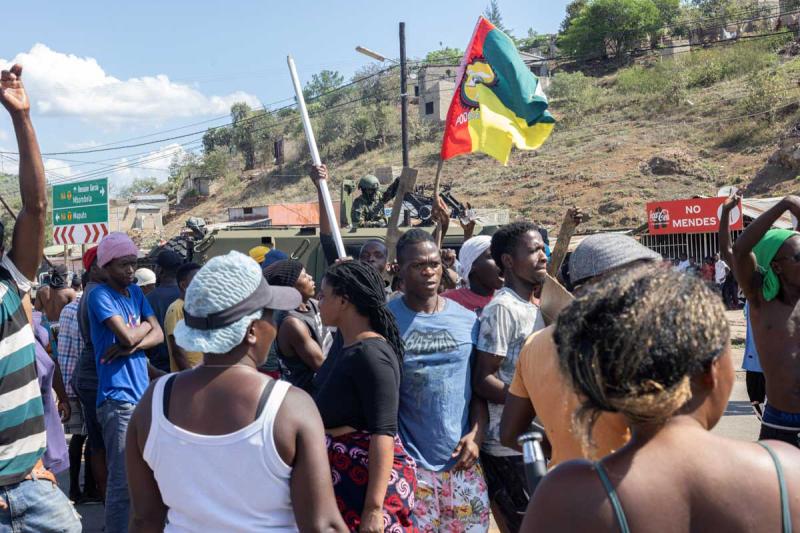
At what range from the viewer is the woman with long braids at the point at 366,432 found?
2.88 metres

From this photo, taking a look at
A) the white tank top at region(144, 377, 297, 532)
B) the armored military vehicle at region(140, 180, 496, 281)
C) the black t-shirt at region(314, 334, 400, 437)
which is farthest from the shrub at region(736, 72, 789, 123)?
the white tank top at region(144, 377, 297, 532)

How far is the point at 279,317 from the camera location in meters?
4.18

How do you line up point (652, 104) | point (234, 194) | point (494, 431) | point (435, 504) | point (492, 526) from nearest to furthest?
point (435, 504) → point (494, 431) → point (492, 526) → point (652, 104) → point (234, 194)

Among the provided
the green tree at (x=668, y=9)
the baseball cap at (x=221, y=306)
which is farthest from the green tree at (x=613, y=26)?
the baseball cap at (x=221, y=306)

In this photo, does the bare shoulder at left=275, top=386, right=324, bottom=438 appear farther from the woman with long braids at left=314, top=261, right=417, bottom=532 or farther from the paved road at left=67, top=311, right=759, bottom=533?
the paved road at left=67, top=311, right=759, bottom=533

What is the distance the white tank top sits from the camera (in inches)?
87.0

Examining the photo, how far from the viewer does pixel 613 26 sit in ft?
186

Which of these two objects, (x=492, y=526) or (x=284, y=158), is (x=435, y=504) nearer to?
(x=492, y=526)

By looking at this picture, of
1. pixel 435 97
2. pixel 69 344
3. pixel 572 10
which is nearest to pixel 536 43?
pixel 572 10

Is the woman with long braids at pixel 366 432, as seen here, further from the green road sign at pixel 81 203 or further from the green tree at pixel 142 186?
the green tree at pixel 142 186

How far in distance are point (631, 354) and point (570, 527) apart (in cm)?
33

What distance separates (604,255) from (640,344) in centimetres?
123

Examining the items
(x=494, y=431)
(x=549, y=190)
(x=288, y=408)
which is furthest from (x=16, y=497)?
(x=549, y=190)

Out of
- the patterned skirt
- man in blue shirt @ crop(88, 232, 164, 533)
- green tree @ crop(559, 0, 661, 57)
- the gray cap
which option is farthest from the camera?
green tree @ crop(559, 0, 661, 57)
